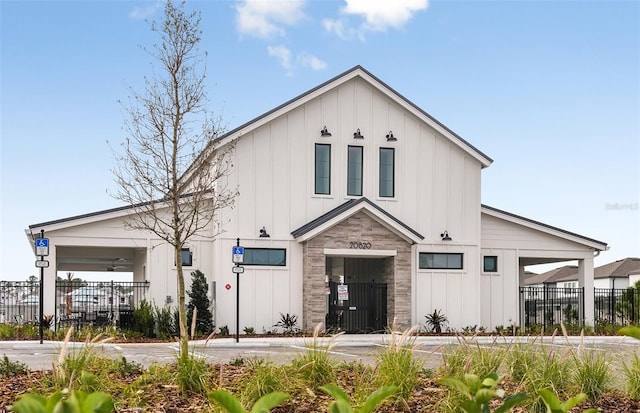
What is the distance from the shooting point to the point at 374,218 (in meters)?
29.1

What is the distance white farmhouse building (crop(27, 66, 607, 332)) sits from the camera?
92.4ft

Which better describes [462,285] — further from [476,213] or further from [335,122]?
[335,122]

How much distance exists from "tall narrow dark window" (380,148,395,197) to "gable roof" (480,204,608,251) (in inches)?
164

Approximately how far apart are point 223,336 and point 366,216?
22.0ft

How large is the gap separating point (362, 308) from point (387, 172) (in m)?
5.26

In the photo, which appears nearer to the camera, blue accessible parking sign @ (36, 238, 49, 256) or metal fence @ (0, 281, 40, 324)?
blue accessible parking sign @ (36, 238, 49, 256)

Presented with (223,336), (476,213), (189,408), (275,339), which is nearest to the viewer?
(189,408)

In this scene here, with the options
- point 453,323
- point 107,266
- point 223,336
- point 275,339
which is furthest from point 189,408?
point 107,266

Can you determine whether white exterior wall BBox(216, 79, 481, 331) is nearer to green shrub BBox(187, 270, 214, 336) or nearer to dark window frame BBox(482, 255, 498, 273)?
green shrub BBox(187, 270, 214, 336)

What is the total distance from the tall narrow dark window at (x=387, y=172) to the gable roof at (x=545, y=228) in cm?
417

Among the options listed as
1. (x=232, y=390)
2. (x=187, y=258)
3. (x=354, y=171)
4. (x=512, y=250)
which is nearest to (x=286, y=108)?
(x=354, y=171)

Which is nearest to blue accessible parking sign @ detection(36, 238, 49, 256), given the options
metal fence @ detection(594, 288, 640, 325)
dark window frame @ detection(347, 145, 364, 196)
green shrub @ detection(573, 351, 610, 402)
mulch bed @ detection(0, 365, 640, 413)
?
dark window frame @ detection(347, 145, 364, 196)

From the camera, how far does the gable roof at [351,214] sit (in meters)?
28.2

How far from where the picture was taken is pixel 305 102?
1148 inches
